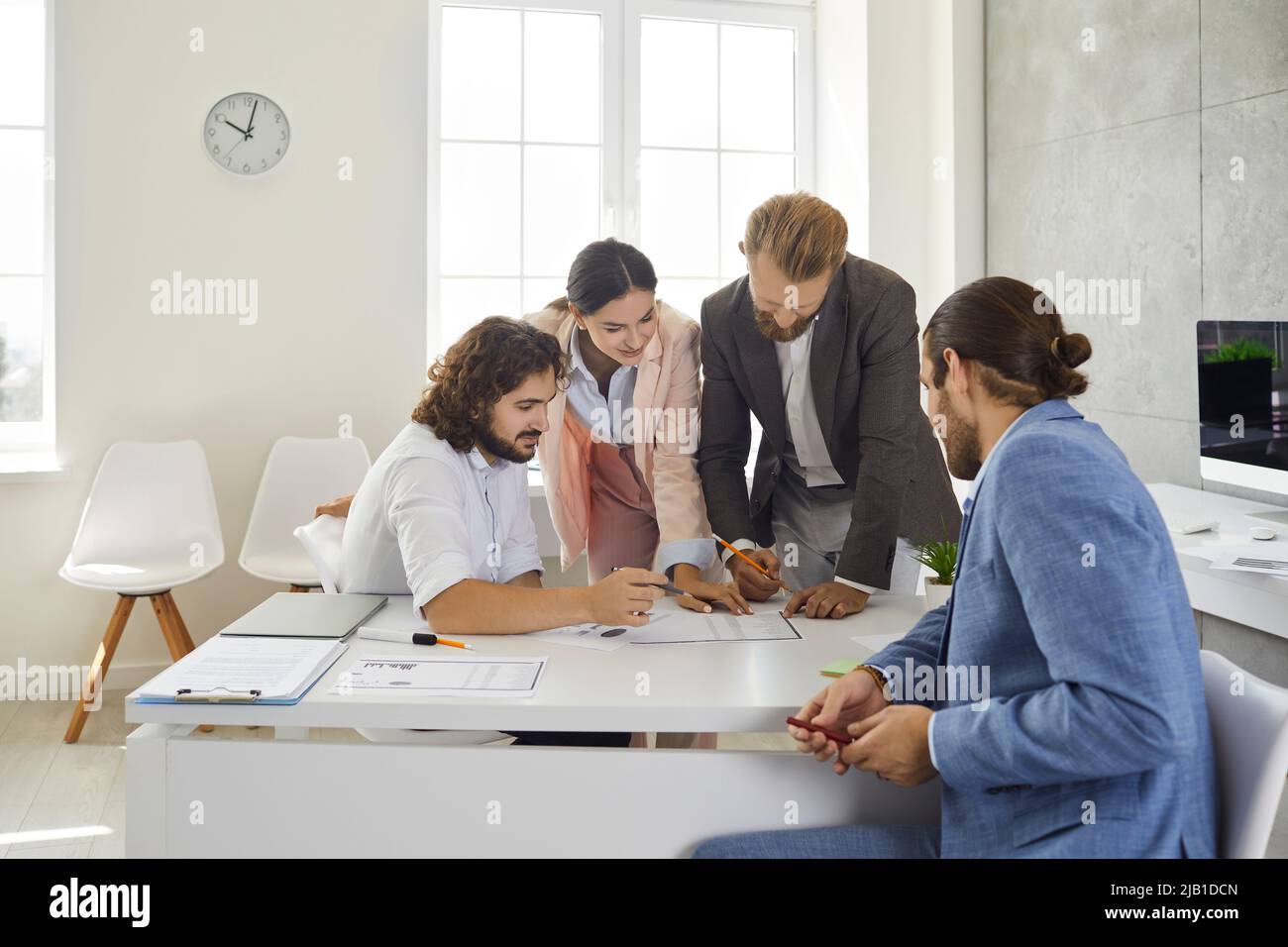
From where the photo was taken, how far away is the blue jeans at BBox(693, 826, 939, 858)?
1.41 meters

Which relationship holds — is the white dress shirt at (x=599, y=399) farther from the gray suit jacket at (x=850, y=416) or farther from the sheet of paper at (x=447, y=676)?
the sheet of paper at (x=447, y=676)

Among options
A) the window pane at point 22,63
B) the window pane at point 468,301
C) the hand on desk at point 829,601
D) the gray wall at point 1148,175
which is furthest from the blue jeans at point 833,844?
the window pane at point 22,63

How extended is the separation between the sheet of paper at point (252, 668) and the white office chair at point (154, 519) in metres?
2.20

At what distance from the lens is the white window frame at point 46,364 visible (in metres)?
3.96

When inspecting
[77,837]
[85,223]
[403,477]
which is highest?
[85,223]

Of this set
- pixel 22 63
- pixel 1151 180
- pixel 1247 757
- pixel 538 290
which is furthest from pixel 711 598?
pixel 22 63

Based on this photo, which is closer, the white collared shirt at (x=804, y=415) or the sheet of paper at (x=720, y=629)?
the sheet of paper at (x=720, y=629)

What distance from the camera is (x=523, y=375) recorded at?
2133 millimetres

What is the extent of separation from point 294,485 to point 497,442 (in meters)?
2.27

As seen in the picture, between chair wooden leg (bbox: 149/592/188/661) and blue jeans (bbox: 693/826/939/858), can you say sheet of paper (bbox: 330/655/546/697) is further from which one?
chair wooden leg (bbox: 149/592/188/661)
